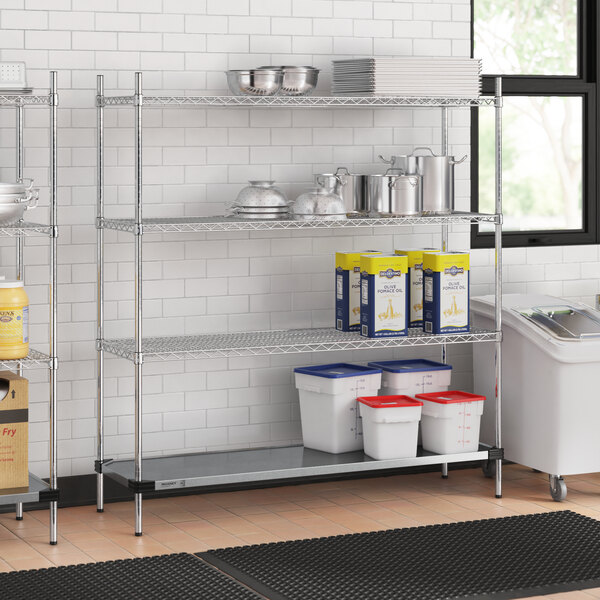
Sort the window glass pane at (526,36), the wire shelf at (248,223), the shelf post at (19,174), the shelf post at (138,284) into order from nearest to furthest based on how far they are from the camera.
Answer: the shelf post at (138,284), the wire shelf at (248,223), the shelf post at (19,174), the window glass pane at (526,36)

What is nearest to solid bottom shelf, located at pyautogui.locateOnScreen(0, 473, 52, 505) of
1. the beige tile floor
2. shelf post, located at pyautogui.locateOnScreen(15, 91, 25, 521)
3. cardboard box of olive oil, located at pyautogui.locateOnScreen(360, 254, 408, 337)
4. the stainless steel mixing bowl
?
the beige tile floor

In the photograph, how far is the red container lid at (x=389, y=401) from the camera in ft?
15.7

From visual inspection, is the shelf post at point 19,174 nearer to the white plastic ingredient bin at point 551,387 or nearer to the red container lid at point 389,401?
the red container lid at point 389,401

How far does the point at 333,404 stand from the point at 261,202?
2.88 ft

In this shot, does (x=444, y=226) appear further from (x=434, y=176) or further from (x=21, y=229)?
(x=21, y=229)

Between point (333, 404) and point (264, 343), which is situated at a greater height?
point (264, 343)

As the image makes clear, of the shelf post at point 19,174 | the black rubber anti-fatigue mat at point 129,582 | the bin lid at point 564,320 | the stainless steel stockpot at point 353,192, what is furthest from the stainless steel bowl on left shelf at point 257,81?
the black rubber anti-fatigue mat at point 129,582

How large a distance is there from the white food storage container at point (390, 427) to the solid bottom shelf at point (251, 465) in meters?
0.04

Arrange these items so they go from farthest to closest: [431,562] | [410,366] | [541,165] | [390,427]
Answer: [541,165] → [410,366] → [390,427] → [431,562]

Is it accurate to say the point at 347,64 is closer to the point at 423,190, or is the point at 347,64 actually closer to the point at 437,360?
the point at 423,190

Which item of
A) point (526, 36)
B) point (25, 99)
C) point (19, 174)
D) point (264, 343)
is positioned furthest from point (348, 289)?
point (526, 36)

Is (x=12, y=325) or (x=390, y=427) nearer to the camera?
(x=12, y=325)

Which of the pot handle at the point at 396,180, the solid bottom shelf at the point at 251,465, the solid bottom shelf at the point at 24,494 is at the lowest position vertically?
the solid bottom shelf at the point at 24,494

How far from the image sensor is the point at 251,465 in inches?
185
